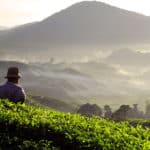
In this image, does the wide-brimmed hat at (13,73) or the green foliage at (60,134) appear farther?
the wide-brimmed hat at (13,73)

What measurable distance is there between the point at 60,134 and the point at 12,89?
5.56 m

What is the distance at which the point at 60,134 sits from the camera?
16609 millimetres

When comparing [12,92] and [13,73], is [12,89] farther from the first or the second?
[13,73]

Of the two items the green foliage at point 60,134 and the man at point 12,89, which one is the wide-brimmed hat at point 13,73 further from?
the green foliage at point 60,134

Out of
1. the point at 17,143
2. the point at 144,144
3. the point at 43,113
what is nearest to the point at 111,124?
the point at 43,113

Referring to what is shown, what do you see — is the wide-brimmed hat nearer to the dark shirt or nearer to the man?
the man

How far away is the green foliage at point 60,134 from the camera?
15.6 metres

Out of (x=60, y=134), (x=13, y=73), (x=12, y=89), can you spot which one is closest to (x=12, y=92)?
(x=12, y=89)

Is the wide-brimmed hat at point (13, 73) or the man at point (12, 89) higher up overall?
the wide-brimmed hat at point (13, 73)

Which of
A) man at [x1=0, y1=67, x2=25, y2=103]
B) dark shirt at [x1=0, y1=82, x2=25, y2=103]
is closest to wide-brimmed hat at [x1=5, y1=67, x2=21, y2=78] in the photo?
man at [x1=0, y1=67, x2=25, y2=103]

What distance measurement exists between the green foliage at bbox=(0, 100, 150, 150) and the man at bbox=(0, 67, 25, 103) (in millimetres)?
2711

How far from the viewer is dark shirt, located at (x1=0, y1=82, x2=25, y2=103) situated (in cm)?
2175

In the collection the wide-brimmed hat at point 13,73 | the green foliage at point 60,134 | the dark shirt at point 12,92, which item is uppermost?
the wide-brimmed hat at point 13,73

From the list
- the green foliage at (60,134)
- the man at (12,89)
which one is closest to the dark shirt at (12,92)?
the man at (12,89)
